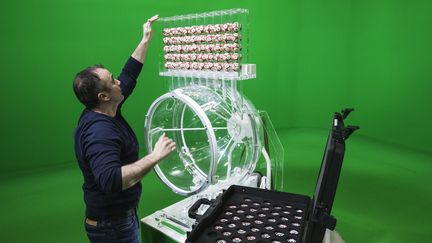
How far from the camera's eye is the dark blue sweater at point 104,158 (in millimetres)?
1268

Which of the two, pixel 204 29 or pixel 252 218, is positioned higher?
pixel 204 29

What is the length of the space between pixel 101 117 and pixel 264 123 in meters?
1.17

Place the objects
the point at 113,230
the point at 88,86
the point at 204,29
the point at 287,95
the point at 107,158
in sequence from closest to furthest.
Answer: the point at 107,158
the point at 88,86
the point at 113,230
the point at 204,29
the point at 287,95

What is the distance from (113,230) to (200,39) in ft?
3.68

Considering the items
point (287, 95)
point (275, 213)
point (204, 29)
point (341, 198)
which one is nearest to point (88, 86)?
point (204, 29)

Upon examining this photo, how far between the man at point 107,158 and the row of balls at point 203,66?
55 centimetres

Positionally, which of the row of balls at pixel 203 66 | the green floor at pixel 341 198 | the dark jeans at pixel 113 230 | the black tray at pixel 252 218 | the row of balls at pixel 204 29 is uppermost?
the row of balls at pixel 204 29

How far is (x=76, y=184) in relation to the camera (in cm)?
346

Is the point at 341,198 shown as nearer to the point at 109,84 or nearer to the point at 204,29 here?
Result: the point at 204,29

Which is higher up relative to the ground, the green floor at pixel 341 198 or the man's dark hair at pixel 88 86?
the man's dark hair at pixel 88 86

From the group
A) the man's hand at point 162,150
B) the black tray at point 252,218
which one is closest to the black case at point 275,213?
the black tray at point 252,218

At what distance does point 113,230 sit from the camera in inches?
63.0

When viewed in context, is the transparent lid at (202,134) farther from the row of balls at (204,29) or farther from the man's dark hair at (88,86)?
the man's dark hair at (88,86)

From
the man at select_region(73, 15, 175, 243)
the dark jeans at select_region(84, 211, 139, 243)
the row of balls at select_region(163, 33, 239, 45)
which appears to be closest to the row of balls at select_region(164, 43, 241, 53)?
the row of balls at select_region(163, 33, 239, 45)
